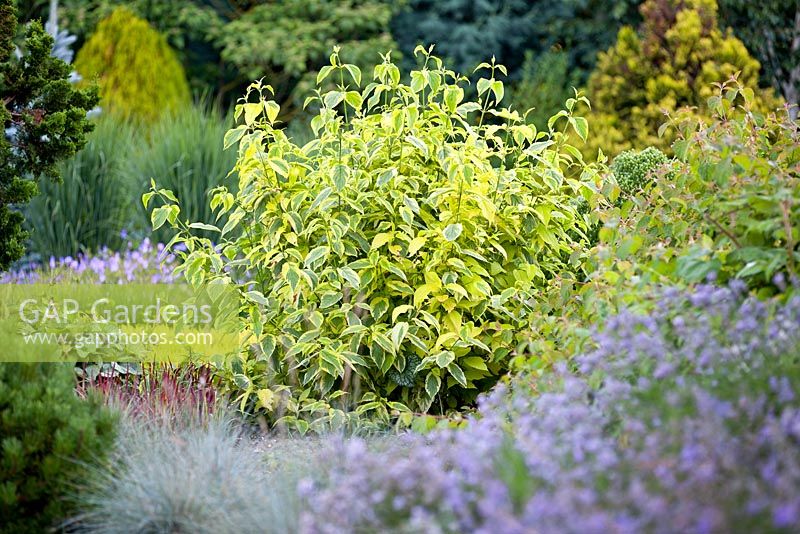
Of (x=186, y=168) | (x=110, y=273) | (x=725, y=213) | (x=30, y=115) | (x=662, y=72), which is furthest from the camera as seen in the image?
(x=662, y=72)

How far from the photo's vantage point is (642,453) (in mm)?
1777

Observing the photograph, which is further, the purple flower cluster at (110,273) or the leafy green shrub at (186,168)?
the leafy green shrub at (186,168)

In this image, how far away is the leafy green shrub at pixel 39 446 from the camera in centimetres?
240

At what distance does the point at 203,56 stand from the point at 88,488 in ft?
30.6

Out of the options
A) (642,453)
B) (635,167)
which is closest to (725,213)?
(642,453)

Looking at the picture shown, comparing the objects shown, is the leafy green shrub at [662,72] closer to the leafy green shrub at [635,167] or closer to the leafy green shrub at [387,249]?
the leafy green shrub at [635,167]

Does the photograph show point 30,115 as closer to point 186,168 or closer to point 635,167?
point 186,168

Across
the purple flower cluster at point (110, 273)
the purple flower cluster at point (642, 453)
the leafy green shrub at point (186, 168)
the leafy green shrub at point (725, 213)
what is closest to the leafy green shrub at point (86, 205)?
the leafy green shrub at point (186, 168)

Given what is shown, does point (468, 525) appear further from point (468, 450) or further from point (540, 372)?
point (540, 372)

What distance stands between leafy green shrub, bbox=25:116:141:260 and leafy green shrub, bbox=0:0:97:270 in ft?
6.90

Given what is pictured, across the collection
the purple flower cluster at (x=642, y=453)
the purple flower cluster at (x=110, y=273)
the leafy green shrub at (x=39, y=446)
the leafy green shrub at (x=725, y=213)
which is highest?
the leafy green shrub at (x=725, y=213)

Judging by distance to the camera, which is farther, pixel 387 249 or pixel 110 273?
pixel 110 273

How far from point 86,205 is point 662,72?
4433 millimetres

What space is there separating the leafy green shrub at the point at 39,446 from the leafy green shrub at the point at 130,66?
6.32 metres
